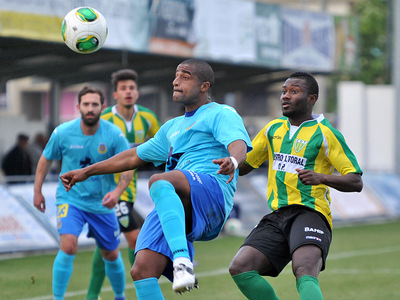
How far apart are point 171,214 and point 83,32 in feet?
8.37

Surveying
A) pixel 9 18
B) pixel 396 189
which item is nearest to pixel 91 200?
pixel 9 18

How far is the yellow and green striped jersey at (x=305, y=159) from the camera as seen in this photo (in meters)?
6.22

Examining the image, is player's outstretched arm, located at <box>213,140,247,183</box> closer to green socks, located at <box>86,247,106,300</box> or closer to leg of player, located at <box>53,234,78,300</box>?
leg of player, located at <box>53,234,78,300</box>

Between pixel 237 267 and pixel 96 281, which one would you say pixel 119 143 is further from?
pixel 237 267

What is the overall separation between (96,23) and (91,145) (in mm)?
1368

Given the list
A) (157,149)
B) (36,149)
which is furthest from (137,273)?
(36,149)

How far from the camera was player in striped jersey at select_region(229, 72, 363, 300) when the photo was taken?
5.99m

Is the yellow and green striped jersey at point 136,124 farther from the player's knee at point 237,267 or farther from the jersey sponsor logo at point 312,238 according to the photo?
the jersey sponsor logo at point 312,238

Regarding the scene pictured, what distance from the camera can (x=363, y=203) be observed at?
787 inches

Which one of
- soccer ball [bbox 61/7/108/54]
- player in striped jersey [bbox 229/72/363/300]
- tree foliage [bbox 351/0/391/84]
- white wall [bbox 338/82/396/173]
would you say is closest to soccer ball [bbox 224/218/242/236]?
soccer ball [bbox 61/7/108/54]

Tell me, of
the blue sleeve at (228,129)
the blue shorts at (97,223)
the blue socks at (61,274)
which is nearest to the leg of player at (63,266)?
the blue socks at (61,274)

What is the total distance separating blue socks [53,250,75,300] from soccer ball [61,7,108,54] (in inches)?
76.0

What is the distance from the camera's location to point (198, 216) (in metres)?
5.64

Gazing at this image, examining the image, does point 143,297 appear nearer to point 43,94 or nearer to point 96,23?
point 96,23
